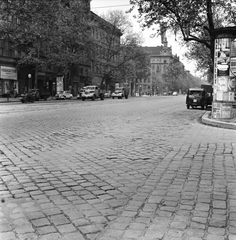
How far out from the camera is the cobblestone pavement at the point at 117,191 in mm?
3000

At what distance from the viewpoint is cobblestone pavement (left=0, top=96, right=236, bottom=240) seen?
3000 millimetres

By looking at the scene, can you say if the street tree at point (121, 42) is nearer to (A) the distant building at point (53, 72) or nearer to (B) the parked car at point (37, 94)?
(A) the distant building at point (53, 72)

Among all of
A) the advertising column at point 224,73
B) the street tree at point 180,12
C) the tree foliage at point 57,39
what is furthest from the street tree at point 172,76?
the advertising column at point 224,73

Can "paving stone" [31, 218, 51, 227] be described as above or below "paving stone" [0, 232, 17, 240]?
below

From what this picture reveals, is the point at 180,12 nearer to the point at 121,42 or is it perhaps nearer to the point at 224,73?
the point at 224,73

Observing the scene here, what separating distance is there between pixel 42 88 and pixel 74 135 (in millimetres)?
45989

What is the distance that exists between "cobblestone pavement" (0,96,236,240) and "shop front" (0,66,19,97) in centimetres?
3668

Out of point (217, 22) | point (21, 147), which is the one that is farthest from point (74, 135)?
point (217, 22)

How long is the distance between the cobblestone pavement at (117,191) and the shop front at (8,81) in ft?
120

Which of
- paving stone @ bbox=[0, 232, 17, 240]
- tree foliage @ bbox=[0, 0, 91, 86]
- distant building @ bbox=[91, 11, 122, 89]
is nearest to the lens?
paving stone @ bbox=[0, 232, 17, 240]

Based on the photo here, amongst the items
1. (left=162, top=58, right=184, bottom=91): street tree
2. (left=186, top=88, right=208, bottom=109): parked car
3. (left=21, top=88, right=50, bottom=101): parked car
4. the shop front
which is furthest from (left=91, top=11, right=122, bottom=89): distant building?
(left=162, top=58, right=184, bottom=91): street tree

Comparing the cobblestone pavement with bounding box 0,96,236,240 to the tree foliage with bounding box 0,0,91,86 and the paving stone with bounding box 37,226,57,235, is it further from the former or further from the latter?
the tree foliage with bounding box 0,0,91,86

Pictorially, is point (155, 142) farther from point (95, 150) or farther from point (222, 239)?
point (222, 239)

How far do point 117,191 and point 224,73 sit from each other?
1087 centimetres
